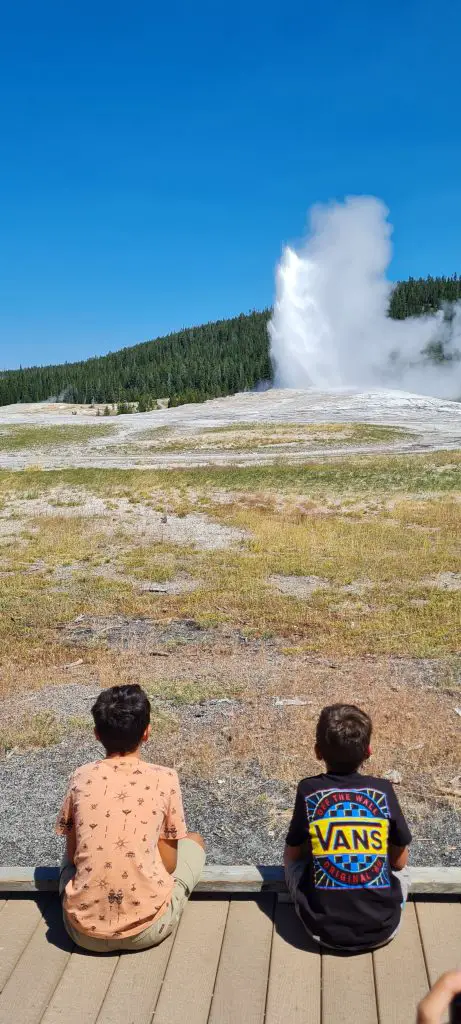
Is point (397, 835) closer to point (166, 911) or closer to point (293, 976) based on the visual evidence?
point (293, 976)

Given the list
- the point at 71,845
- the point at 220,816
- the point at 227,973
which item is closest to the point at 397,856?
the point at 227,973

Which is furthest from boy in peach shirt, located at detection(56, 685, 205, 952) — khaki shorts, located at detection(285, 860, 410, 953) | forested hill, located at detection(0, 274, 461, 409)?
forested hill, located at detection(0, 274, 461, 409)

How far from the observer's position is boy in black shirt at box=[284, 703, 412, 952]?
3584mm

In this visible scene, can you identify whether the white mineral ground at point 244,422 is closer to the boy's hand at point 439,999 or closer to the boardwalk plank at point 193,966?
the boardwalk plank at point 193,966

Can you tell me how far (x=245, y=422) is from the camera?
72000mm

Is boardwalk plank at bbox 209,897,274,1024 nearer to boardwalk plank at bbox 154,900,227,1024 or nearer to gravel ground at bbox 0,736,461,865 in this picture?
boardwalk plank at bbox 154,900,227,1024

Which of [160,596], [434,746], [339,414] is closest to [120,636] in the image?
[160,596]

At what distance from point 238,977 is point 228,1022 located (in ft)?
0.84

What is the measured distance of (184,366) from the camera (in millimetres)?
151000

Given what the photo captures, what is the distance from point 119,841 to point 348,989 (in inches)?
47.2

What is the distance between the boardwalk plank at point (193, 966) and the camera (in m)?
3.28

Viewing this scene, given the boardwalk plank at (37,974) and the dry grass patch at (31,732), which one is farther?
the dry grass patch at (31,732)

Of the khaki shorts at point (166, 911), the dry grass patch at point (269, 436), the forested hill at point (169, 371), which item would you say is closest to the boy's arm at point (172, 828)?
the khaki shorts at point (166, 911)

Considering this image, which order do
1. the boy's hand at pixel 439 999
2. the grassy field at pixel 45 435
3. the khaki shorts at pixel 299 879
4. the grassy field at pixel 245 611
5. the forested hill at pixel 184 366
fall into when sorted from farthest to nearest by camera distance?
the forested hill at pixel 184 366 → the grassy field at pixel 45 435 → the grassy field at pixel 245 611 → the khaki shorts at pixel 299 879 → the boy's hand at pixel 439 999
